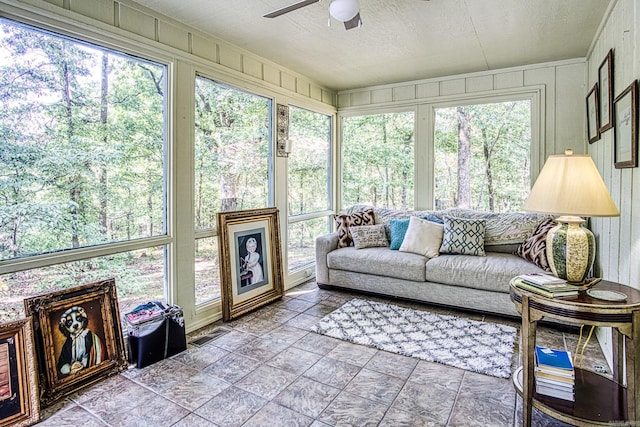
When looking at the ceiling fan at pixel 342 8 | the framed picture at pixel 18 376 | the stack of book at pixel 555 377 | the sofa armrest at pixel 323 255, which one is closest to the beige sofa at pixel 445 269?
the sofa armrest at pixel 323 255

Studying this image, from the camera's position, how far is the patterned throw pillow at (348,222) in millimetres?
4363

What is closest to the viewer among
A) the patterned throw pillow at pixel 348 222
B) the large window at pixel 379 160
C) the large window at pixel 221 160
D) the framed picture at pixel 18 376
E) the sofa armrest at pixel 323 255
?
the framed picture at pixel 18 376

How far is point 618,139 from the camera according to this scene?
2.34 m

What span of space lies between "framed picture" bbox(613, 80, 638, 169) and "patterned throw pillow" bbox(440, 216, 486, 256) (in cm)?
147

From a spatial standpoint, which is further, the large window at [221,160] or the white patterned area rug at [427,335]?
the large window at [221,160]

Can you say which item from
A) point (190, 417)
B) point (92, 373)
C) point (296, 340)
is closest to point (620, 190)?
point (296, 340)

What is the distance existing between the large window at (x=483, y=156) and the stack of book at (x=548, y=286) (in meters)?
2.47

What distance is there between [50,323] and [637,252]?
3.39m

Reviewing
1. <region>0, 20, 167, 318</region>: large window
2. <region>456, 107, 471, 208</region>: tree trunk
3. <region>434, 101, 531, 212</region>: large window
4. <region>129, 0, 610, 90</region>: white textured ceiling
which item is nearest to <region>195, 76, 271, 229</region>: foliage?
<region>0, 20, 167, 318</region>: large window

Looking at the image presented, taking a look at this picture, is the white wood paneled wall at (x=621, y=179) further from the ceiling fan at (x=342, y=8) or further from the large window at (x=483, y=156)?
the ceiling fan at (x=342, y=8)

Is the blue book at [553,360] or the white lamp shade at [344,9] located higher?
the white lamp shade at [344,9]

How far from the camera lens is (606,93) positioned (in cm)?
270

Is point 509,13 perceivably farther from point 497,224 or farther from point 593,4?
point 497,224

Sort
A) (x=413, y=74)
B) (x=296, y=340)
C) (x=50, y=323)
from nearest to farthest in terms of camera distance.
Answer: (x=50, y=323) < (x=296, y=340) < (x=413, y=74)
